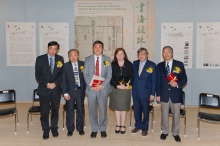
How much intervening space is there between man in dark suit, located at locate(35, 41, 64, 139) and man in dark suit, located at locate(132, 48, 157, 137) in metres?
1.45

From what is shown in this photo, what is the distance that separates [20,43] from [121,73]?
3951 mm

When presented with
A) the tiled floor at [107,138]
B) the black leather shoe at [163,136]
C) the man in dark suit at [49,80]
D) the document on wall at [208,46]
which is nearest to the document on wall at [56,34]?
the tiled floor at [107,138]

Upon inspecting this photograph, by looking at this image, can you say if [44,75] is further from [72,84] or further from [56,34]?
[56,34]

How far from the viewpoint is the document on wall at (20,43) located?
7.62 meters

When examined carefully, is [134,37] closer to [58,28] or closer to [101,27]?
[101,27]

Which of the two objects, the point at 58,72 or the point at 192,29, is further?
the point at 192,29

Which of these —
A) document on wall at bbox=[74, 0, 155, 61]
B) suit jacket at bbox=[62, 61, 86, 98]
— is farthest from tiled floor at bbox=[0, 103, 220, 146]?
document on wall at bbox=[74, 0, 155, 61]

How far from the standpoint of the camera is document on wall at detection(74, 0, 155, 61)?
738 centimetres

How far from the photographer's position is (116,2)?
7.38 metres

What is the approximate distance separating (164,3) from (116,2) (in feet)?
4.32

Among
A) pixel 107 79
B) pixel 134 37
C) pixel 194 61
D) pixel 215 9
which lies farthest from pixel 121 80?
pixel 215 9

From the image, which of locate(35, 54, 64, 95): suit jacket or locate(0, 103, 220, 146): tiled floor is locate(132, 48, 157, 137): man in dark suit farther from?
locate(35, 54, 64, 95): suit jacket

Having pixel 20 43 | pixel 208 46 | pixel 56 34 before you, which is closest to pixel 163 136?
pixel 208 46

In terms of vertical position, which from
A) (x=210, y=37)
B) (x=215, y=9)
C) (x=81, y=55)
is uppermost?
(x=215, y=9)
